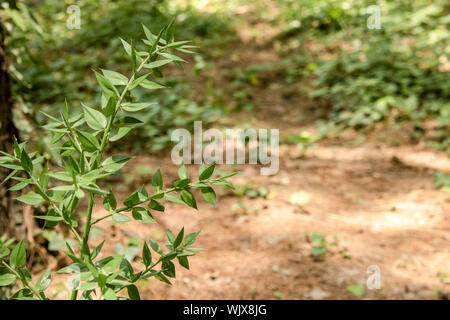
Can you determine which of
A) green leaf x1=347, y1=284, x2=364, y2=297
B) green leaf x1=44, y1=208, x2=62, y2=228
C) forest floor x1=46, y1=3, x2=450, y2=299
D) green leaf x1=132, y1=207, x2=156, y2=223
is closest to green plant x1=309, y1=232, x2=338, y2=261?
forest floor x1=46, y1=3, x2=450, y2=299

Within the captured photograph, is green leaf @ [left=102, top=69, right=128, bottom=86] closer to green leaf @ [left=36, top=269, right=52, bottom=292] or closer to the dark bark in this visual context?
green leaf @ [left=36, top=269, right=52, bottom=292]

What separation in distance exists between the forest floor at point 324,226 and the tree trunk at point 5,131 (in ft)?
2.21

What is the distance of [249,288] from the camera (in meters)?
2.22

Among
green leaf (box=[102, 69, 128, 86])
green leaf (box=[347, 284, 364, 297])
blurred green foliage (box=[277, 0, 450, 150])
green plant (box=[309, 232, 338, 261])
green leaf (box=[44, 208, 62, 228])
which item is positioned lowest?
green leaf (box=[347, 284, 364, 297])

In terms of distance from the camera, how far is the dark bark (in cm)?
187

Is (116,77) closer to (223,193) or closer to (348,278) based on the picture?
(348,278)

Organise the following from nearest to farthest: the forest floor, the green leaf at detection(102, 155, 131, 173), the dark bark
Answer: the green leaf at detection(102, 155, 131, 173)
the dark bark
the forest floor

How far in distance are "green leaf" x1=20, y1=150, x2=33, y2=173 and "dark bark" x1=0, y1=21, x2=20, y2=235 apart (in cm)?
100

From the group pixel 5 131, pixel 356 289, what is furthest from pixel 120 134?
pixel 356 289

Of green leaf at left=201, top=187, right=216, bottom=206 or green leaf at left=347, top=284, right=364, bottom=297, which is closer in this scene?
green leaf at left=201, top=187, right=216, bottom=206

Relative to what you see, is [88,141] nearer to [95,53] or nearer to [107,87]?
[107,87]

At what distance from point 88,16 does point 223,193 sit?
7084 mm

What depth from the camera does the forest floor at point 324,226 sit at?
223 centimetres

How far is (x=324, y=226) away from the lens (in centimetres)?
287
